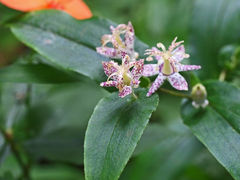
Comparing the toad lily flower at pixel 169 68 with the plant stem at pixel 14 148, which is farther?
the plant stem at pixel 14 148

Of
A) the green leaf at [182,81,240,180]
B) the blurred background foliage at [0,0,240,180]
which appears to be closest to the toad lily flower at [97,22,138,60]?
the green leaf at [182,81,240,180]

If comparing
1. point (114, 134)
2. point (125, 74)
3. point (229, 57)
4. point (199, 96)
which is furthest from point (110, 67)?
point (229, 57)

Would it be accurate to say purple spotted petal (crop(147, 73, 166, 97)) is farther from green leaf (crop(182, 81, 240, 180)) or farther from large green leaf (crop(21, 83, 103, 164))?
large green leaf (crop(21, 83, 103, 164))

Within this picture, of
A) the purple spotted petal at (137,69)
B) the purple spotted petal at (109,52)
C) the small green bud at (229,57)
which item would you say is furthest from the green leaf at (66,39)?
the small green bud at (229,57)

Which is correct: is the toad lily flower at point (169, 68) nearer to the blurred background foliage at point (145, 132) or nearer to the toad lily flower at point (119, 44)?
the toad lily flower at point (119, 44)

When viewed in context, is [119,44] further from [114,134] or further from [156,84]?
[114,134]
